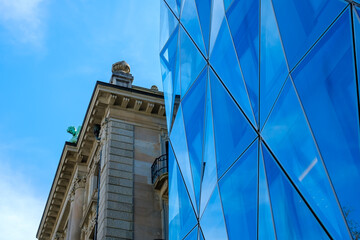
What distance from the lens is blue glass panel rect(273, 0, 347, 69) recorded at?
9375 millimetres

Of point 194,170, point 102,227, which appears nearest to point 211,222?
point 194,170

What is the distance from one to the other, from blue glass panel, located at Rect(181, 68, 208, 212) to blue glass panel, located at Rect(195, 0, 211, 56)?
899 millimetres

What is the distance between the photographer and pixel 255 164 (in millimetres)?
11617

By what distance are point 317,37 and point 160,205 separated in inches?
599

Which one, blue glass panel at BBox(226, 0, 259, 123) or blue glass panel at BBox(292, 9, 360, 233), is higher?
blue glass panel at BBox(226, 0, 259, 123)

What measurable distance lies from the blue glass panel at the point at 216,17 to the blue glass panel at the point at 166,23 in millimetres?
3613

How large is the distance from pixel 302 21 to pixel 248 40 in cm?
267

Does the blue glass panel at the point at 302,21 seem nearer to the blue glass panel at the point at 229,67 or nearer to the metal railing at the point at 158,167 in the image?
the blue glass panel at the point at 229,67

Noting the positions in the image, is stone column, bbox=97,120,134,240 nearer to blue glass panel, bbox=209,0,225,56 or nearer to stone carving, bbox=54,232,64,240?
blue glass panel, bbox=209,0,225,56

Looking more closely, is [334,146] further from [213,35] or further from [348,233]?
[213,35]

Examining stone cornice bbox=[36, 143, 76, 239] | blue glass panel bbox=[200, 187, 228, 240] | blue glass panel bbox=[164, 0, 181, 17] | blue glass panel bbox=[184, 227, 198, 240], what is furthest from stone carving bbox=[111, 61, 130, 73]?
blue glass panel bbox=[200, 187, 228, 240]

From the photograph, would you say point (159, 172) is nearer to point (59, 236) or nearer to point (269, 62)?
point (59, 236)

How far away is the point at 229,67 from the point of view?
13734 millimetres

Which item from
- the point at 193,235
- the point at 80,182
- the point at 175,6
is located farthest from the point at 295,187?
the point at 80,182
